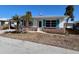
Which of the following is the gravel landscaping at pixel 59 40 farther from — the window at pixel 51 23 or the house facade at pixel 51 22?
the window at pixel 51 23

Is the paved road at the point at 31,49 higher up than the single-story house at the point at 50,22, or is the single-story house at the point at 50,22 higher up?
the single-story house at the point at 50,22

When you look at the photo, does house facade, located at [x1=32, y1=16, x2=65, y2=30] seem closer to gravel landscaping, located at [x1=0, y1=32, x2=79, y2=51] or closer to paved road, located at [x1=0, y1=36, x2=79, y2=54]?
gravel landscaping, located at [x1=0, y1=32, x2=79, y2=51]

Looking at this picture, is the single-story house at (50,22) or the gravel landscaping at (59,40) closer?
the gravel landscaping at (59,40)

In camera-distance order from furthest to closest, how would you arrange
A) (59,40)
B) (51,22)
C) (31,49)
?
(51,22), (59,40), (31,49)

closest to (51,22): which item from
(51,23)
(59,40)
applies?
(51,23)

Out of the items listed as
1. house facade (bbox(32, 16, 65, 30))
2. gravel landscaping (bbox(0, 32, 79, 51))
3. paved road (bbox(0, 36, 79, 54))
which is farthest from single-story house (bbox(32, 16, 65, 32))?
paved road (bbox(0, 36, 79, 54))

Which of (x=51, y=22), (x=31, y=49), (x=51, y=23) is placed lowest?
(x=31, y=49)

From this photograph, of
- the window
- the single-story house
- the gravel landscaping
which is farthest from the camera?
the window

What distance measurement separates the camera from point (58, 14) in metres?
27.5

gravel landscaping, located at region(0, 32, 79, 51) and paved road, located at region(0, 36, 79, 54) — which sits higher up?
gravel landscaping, located at region(0, 32, 79, 51)

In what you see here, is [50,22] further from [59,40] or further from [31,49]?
[31,49]

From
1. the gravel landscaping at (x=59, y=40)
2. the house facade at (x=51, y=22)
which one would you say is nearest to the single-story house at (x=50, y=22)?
the house facade at (x=51, y=22)
